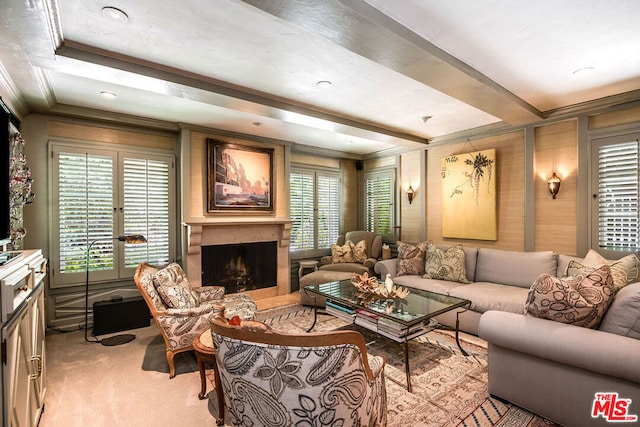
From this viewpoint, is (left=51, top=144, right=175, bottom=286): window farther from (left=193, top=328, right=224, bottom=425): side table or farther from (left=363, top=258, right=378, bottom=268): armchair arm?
(left=363, top=258, right=378, bottom=268): armchair arm

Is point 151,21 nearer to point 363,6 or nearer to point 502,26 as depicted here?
point 363,6

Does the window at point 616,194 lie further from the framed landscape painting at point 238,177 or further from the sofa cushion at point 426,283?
the framed landscape painting at point 238,177

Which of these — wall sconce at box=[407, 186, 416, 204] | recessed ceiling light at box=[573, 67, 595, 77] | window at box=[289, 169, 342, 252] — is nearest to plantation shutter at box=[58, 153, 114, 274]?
window at box=[289, 169, 342, 252]

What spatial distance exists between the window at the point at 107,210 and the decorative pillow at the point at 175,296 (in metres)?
1.57

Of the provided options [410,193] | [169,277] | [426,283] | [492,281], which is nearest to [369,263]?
[426,283]

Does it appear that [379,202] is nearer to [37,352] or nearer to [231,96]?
[231,96]

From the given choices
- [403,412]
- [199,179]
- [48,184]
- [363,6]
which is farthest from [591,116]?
[48,184]

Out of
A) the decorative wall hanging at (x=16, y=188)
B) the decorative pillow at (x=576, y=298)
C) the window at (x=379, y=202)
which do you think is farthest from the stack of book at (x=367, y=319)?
the decorative wall hanging at (x=16, y=188)

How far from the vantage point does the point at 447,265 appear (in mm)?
3965

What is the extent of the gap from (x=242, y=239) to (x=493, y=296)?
3416mm

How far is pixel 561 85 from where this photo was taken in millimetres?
2949

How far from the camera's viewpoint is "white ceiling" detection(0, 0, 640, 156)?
69.6 inches

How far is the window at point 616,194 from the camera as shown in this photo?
3121 mm

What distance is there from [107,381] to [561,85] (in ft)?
16.1
